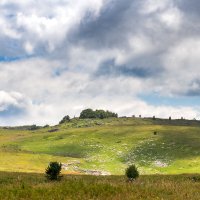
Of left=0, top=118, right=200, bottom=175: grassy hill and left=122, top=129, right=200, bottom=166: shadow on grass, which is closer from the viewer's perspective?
left=0, top=118, right=200, bottom=175: grassy hill

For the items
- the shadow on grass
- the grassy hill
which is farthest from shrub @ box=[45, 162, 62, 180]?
the shadow on grass

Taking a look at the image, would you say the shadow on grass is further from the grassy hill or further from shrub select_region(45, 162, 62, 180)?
shrub select_region(45, 162, 62, 180)

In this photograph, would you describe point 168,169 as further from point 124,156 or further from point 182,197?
point 182,197

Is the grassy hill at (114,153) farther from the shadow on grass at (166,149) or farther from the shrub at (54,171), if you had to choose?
the shrub at (54,171)

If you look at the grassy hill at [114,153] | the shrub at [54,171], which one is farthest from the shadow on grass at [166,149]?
the shrub at [54,171]

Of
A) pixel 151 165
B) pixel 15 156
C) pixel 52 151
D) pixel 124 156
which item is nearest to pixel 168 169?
pixel 151 165

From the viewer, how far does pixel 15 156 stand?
107 m

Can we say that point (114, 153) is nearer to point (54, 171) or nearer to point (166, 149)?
point (166, 149)

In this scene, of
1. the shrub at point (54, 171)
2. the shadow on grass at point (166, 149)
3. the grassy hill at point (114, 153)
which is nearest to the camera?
the shrub at point (54, 171)

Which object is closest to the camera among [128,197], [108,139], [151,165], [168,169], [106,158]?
[128,197]

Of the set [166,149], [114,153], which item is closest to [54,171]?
[114,153]

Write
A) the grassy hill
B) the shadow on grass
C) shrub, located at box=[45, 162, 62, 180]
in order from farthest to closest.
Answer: the shadow on grass, the grassy hill, shrub, located at box=[45, 162, 62, 180]

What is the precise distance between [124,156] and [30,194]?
11128cm

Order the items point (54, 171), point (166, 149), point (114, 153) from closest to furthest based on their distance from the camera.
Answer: point (54, 171) → point (166, 149) → point (114, 153)
